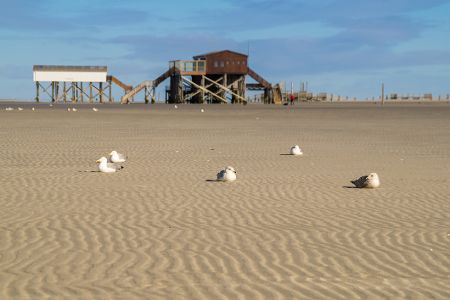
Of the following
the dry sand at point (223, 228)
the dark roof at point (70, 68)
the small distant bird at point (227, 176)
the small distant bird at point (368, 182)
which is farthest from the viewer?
the dark roof at point (70, 68)

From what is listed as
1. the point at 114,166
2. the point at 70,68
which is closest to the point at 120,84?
the point at 70,68

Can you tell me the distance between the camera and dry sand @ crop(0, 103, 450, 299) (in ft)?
22.6

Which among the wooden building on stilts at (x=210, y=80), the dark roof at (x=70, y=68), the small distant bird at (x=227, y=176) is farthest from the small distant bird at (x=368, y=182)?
the dark roof at (x=70, y=68)

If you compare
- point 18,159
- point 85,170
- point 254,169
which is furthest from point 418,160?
point 18,159

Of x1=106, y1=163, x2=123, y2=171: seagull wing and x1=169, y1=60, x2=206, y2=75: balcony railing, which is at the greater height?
x1=169, y1=60, x2=206, y2=75: balcony railing

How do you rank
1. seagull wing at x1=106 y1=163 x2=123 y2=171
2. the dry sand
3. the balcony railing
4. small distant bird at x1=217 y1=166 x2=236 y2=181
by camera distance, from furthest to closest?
the balcony railing, seagull wing at x1=106 y1=163 x2=123 y2=171, small distant bird at x1=217 y1=166 x2=236 y2=181, the dry sand

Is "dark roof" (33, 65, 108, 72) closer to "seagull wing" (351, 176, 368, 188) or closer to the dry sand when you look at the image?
the dry sand

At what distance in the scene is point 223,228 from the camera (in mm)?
9664

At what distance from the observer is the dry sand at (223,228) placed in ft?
22.6

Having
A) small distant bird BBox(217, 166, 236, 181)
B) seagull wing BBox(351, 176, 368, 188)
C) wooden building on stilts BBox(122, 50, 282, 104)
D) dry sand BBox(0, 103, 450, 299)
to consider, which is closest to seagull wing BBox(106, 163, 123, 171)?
dry sand BBox(0, 103, 450, 299)

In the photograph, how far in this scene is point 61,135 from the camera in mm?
28500

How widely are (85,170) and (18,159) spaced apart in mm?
3322

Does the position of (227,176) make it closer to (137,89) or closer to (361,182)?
(361,182)

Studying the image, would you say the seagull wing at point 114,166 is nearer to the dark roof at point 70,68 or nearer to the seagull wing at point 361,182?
the seagull wing at point 361,182
